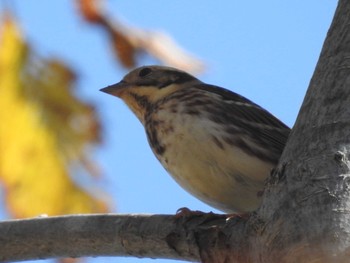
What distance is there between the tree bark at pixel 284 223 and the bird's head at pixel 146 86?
190 cm

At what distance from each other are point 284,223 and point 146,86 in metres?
2.90

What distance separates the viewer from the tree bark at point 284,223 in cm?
290

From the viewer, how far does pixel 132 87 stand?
18.8ft

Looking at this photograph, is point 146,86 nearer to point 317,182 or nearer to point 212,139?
point 212,139

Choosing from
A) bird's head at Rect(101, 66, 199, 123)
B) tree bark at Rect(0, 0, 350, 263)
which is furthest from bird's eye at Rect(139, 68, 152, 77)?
tree bark at Rect(0, 0, 350, 263)

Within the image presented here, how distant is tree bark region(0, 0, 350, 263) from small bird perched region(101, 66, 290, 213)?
39.9 inches

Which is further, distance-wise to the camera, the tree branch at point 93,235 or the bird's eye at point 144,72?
the bird's eye at point 144,72

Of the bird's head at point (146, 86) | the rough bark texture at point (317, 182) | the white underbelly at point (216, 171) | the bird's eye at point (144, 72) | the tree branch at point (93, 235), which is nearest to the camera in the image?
the rough bark texture at point (317, 182)

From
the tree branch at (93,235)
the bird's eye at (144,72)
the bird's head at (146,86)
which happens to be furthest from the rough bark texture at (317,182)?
the bird's eye at (144,72)

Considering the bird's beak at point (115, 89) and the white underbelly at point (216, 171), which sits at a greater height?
the bird's beak at point (115, 89)

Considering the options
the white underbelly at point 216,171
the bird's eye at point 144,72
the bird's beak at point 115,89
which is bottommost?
the white underbelly at point 216,171

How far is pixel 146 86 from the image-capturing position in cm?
578

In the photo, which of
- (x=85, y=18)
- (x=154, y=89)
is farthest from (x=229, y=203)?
(x=85, y=18)

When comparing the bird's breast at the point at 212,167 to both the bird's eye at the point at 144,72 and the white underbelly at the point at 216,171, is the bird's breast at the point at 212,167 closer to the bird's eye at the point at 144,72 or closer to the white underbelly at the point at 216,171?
the white underbelly at the point at 216,171
